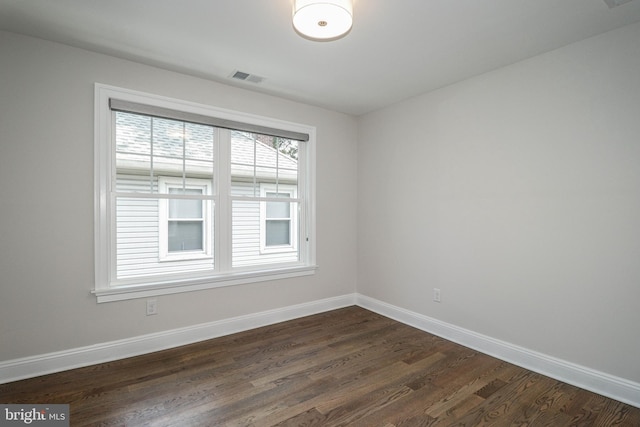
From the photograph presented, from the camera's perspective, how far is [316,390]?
2.25 meters

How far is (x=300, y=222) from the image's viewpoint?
3.88 m

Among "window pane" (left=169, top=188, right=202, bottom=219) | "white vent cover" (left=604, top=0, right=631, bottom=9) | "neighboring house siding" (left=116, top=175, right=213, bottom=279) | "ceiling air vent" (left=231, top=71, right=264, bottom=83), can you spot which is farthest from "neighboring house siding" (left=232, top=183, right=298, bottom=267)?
"white vent cover" (left=604, top=0, right=631, bottom=9)

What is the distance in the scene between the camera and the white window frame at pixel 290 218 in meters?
3.60

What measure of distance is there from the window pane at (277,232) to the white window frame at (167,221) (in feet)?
2.22

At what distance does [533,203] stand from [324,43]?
2.10 meters

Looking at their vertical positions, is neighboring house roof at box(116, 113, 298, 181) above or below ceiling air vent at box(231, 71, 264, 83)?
below

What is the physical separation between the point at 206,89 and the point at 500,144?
278 centimetres

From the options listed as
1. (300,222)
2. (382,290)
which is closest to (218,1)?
(300,222)

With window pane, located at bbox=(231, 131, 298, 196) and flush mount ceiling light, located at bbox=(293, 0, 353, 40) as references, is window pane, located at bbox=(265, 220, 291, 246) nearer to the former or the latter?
window pane, located at bbox=(231, 131, 298, 196)

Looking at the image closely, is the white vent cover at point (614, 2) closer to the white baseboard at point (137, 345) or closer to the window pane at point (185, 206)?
the window pane at point (185, 206)

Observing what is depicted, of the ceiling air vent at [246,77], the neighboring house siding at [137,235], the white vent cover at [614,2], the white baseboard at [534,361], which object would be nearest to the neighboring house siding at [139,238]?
the neighboring house siding at [137,235]

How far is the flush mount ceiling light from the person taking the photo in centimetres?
171

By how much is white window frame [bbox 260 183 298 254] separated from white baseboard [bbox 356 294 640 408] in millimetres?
1465

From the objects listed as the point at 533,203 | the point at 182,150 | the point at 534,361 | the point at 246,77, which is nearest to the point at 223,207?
the point at 182,150
